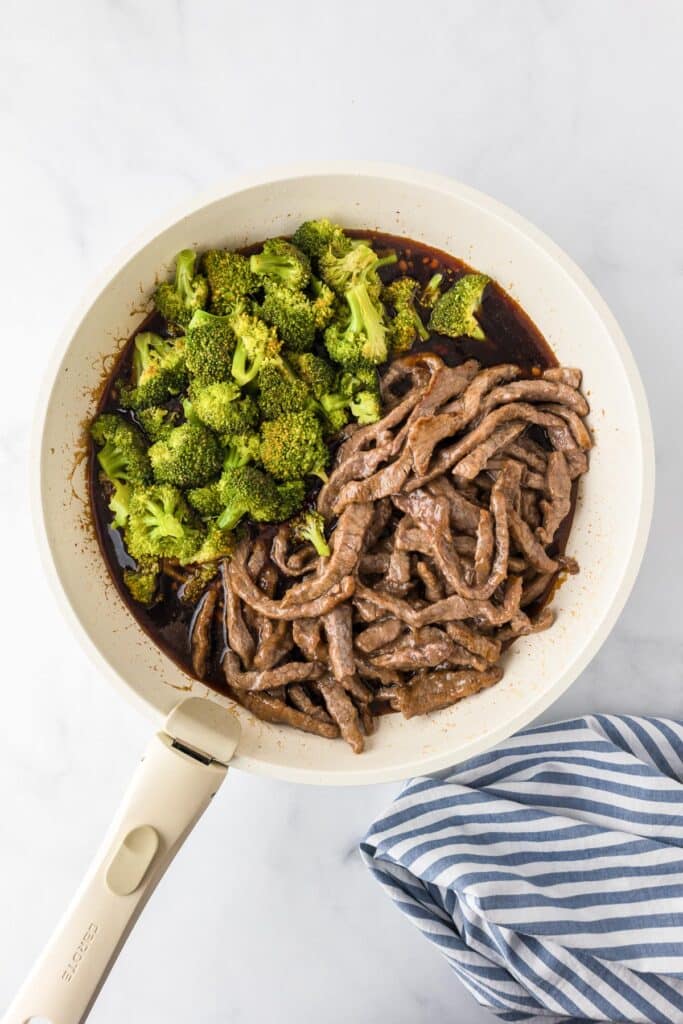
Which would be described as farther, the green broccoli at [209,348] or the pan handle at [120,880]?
the green broccoli at [209,348]

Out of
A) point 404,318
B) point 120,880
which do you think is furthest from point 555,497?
point 120,880

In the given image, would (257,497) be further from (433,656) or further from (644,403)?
(644,403)

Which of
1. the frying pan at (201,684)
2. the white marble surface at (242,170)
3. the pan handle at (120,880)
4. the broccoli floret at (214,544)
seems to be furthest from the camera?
the white marble surface at (242,170)

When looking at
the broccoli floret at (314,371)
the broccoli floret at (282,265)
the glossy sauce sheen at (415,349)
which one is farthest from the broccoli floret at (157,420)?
the broccoli floret at (282,265)

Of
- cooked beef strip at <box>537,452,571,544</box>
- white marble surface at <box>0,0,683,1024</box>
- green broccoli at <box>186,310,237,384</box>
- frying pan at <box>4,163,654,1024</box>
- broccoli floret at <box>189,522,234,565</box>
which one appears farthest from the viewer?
white marble surface at <box>0,0,683,1024</box>

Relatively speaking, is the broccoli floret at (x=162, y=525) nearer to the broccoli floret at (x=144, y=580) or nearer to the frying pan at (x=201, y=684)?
the broccoli floret at (x=144, y=580)

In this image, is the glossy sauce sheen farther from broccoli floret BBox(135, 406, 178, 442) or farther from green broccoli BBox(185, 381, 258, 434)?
green broccoli BBox(185, 381, 258, 434)

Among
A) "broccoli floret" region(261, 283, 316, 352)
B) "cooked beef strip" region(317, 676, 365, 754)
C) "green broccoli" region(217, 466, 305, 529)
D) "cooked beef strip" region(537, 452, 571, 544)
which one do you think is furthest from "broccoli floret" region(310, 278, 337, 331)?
"cooked beef strip" region(317, 676, 365, 754)

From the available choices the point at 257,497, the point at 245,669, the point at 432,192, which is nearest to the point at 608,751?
the point at 245,669
